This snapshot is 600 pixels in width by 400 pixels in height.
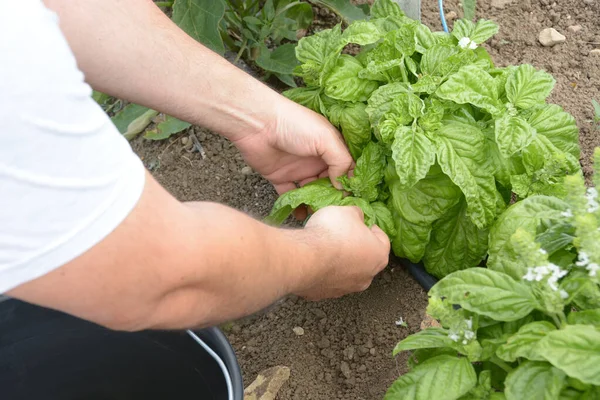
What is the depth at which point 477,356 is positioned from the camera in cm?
95

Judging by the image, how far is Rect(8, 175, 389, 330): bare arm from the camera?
0.76 m

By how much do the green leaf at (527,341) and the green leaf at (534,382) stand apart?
0.07 ft

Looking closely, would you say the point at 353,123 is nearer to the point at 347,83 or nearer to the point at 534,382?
the point at 347,83

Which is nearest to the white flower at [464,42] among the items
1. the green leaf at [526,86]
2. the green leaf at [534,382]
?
the green leaf at [526,86]

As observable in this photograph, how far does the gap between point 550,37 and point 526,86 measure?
2.23 ft

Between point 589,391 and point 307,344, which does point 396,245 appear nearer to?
point 307,344

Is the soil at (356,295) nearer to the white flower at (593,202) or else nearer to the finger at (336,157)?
the finger at (336,157)

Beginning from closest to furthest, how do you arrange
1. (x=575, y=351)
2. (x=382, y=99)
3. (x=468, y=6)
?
1. (x=575, y=351)
2. (x=382, y=99)
3. (x=468, y=6)

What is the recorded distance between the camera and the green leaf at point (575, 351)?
787 millimetres

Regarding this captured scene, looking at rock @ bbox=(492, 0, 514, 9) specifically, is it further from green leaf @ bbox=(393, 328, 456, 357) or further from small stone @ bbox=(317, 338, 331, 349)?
green leaf @ bbox=(393, 328, 456, 357)

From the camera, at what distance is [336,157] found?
1.39 metres

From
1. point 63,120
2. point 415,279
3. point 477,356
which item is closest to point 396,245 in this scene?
point 415,279

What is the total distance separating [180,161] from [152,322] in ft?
3.81

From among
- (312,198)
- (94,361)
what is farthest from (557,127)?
(94,361)
